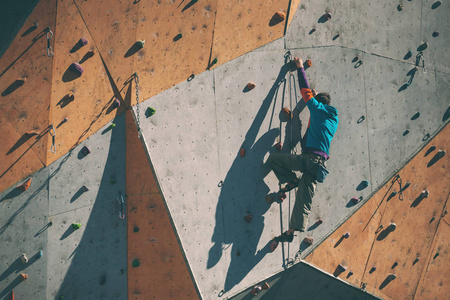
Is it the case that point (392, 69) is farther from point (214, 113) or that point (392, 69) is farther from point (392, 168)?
point (214, 113)

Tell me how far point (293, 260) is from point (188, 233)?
1.62 m

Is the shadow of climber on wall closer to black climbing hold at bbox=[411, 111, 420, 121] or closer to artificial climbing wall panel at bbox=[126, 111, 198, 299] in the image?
artificial climbing wall panel at bbox=[126, 111, 198, 299]

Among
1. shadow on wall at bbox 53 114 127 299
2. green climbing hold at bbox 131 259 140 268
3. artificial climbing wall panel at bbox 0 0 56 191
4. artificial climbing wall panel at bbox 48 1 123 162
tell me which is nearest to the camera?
artificial climbing wall panel at bbox 0 0 56 191

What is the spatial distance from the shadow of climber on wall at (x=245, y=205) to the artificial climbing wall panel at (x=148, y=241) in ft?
1.39

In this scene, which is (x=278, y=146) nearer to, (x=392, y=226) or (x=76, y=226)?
(x=392, y=226)

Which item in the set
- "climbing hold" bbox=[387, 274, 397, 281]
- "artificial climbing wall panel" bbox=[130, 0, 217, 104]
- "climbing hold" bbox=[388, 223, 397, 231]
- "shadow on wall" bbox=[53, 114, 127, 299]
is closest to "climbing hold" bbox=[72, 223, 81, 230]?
"shadow on wall" bbox=[53, 114, 127, 299]

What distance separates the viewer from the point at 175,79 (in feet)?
20.0

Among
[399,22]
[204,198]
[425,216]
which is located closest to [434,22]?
[399,22]

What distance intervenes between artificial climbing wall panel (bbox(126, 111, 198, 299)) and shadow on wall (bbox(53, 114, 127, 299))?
10cm

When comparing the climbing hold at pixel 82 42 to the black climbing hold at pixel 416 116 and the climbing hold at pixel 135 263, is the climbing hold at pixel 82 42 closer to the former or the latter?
the climbing hold at pixel 135 263

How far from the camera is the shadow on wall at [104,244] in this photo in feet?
19.8

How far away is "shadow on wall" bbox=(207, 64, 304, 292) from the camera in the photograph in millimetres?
6438

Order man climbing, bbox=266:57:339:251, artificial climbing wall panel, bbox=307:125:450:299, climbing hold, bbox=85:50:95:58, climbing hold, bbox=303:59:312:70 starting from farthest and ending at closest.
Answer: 1. artificial climbing wall panel, bbox=307:125:450:299
2. climbing hold, bbox=303:59:312:70
3. man climbing, bbox=266:57:339:251
4. climbing hold, bbox=85:50:95:58

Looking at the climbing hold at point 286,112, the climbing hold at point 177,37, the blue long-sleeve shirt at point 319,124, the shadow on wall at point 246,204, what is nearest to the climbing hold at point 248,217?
the shadow on wall at point 246,204
